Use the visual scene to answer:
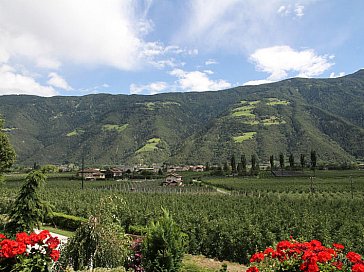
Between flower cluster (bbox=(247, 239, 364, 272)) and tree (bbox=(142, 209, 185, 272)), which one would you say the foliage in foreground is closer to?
tree (bbox=(142, 209, 185, 272))

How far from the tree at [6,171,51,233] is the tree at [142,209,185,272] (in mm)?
8639

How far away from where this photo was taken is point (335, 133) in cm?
16400

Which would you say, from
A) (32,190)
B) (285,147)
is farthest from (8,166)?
(285,147)

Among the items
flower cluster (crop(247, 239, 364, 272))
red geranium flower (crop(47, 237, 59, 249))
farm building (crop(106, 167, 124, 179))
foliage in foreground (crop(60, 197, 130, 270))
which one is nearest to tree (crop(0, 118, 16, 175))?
foliage in foreground (crop(60, 197, 130, 270))

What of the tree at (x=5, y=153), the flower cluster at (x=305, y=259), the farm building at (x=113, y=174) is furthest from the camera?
the farm building at (x=113, y=174)

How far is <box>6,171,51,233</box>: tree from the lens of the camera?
1363cm

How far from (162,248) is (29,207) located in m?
8.95

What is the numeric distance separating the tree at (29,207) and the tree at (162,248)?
8639 mm

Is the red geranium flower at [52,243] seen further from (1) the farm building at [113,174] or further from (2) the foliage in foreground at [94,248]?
(1) the farm building at [113,174]

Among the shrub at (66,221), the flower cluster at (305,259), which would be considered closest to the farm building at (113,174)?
the shrub at (66,221)

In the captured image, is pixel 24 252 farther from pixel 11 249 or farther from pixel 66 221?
pixel 66 221

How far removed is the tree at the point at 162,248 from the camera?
23.6ft

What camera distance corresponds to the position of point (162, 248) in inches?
287

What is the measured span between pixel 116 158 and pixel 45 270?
193 metres
